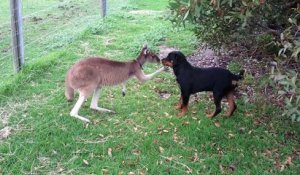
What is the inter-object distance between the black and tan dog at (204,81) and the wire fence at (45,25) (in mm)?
2931

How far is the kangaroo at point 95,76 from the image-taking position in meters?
5.70

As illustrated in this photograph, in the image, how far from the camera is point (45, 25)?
35.3ft

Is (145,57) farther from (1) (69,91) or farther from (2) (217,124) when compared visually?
(2) (217,124)

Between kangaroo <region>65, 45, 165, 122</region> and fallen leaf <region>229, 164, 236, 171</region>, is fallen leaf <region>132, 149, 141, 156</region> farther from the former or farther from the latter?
fallen leaf <region>229, 164, 236, 171</region>

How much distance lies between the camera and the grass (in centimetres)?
489

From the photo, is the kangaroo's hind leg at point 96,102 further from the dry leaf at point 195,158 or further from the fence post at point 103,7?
the fence post at point 103,7

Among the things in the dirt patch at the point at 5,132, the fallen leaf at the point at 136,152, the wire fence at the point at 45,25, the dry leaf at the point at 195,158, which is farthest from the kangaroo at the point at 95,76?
the wire fence at the point at 45,25

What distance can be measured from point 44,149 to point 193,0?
2.44m

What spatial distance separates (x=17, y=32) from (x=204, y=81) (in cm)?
316

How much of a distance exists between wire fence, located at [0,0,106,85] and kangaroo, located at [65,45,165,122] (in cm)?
188

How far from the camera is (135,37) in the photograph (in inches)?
383

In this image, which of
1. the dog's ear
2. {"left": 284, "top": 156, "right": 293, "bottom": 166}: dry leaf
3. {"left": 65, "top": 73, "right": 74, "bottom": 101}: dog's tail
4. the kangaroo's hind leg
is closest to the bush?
the dog's ear

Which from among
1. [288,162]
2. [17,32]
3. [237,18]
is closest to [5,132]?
[17,32]

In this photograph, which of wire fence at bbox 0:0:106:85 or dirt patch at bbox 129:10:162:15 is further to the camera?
dirt patch at bbox 129:10:162:15
